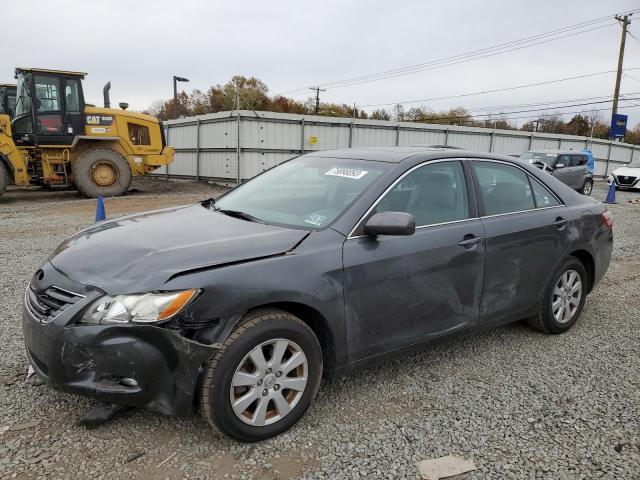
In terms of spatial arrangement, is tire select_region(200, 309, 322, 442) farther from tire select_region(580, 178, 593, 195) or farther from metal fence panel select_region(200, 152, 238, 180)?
tire select_region(580, 178, 593, 195)

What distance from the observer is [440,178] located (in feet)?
11.4

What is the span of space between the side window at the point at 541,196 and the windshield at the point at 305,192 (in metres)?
1.59

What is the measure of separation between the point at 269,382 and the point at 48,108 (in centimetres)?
1306

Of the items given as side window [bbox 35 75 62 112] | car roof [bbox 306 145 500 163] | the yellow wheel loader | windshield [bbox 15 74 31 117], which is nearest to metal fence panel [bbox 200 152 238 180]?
the yellow wheel loader

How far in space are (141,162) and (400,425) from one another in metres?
13.8

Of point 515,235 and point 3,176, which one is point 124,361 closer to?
point 515,235

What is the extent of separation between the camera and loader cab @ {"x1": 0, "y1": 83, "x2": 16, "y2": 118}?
557 inches

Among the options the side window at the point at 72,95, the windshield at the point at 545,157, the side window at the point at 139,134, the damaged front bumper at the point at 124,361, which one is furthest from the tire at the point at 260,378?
the windshield at the point at 545,157

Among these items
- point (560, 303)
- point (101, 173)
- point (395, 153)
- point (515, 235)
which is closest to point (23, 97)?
point (101, 173)

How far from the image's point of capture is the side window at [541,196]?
4051 millimetres

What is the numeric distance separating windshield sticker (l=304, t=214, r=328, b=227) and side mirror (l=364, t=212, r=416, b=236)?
29cm

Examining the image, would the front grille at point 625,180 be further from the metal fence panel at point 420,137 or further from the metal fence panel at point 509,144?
the metal fence panel at point 420,137

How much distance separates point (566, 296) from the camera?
13.8ft

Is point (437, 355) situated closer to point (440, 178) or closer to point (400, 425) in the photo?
point (400, 425)
